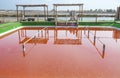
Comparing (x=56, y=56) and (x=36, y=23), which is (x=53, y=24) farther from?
(x=56, y=56)

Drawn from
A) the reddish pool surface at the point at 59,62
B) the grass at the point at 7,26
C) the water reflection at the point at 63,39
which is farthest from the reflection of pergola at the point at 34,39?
the grass at the point at 7,26

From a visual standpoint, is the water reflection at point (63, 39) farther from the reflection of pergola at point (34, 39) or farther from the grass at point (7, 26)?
the grass at point (7, 26)

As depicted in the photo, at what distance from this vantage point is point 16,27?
545 inches

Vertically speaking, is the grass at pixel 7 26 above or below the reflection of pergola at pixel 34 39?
above

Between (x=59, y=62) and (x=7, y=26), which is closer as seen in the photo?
(x=59, y=62)

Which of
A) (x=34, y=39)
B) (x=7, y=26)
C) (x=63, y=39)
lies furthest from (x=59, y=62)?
(x=7, y=26)

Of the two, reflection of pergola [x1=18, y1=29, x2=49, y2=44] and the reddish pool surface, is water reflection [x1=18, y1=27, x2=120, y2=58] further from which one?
the reddish pool surface

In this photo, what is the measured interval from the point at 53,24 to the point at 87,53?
840cm

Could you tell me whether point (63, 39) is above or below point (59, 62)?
above

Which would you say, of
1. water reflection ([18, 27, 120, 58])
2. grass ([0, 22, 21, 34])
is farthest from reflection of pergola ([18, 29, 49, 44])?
grass ([0, 22, 21, 34])

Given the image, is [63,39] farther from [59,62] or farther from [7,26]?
[7,26]

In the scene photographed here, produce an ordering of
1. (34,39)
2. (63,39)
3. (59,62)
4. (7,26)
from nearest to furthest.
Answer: (59,62) < (34,39) < (63,39) < (7,26)

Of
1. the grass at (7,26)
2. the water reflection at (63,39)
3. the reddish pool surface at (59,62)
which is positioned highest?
the grass at (7,26)

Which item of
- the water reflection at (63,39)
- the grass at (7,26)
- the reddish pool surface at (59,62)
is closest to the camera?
the reddish pool surface at (59,62)
